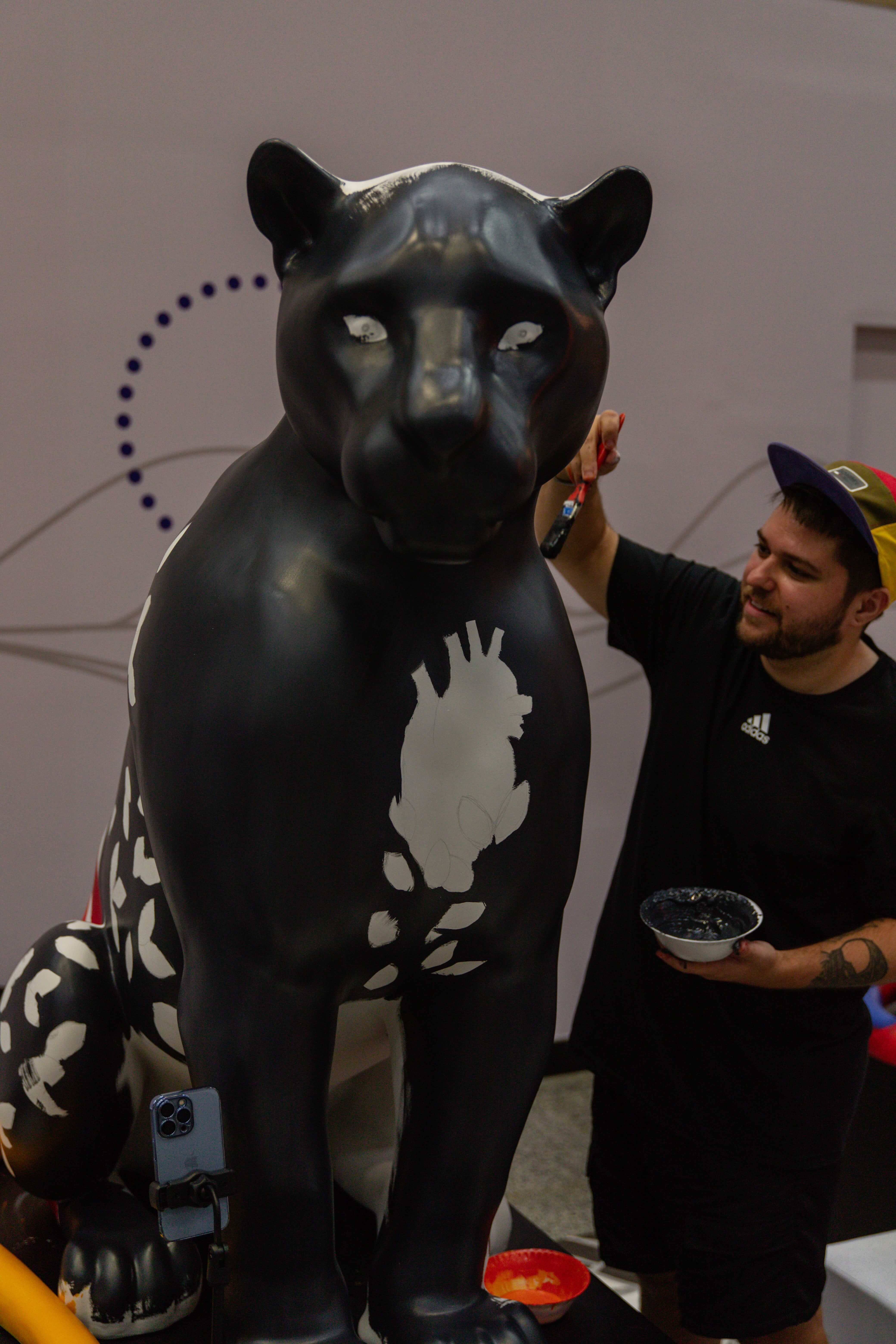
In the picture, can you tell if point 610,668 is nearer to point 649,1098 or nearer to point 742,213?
point 742,213

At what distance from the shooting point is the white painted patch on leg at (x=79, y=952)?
889 mm

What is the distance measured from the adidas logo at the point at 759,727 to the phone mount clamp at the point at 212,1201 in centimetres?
104

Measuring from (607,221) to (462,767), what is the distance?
0.32 metres

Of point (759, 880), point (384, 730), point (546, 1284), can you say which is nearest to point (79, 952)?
point (384, 730)

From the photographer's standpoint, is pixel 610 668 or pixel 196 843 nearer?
pixel 196 843

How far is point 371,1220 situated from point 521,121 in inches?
86.6

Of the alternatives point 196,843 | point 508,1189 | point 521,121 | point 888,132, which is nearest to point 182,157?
point 521,121

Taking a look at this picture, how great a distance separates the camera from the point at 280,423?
30.6 inches

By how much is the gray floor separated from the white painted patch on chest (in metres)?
1.72

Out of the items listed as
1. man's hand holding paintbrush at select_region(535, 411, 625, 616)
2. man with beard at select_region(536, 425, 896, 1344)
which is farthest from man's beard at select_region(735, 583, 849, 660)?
man's hand holding paintbrush at select_region(535, 411, 625, 616)

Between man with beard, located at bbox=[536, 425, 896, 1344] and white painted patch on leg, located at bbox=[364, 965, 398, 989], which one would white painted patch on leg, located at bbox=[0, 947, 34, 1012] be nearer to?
white painted patch on leg, located at bbox=[364, 965, 398, 989]

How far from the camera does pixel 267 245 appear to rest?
2305mm

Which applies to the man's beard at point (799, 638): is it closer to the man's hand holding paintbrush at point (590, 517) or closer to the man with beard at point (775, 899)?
the man with beard at point (775, 899)

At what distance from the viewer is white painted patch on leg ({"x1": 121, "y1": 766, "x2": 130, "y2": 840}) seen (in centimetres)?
86
